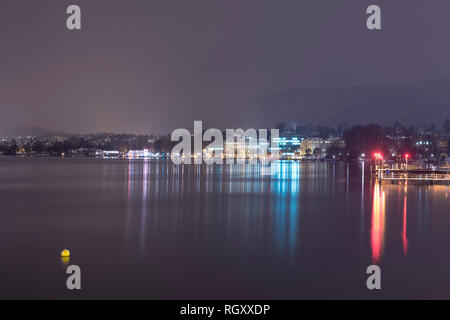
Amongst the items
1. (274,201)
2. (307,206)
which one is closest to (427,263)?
(307,206)

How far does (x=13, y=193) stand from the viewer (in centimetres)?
3381

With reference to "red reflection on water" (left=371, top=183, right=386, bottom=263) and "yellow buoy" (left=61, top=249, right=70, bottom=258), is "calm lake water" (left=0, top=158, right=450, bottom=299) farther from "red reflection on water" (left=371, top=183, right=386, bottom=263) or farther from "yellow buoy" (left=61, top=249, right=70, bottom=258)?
"yellow buoy" (left=61, top=249, right=70, bottom=258)

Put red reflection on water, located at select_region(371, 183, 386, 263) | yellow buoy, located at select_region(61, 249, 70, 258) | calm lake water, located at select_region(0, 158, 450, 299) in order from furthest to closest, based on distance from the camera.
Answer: red reflection on water, located at select_region(371, 183, 386, 263) < yellow buoy, located at select_region(61, 249, 70, 258) < calm lake water, located at select_region(0, 158, 450, 299)

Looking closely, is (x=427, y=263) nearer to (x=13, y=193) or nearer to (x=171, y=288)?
(x=171, y=288)

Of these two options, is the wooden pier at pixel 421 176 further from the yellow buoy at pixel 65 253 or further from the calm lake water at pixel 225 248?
the yellow buoy at pixel 65 253

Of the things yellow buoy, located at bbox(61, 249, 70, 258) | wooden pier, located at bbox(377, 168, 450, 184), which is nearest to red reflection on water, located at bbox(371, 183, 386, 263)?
yellow buoy, located at bbox(61, 249, 70, 258)

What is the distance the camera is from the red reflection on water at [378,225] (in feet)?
49.6

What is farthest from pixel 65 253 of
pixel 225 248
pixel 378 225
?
pixel 378 225

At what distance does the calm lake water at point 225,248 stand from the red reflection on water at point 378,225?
0.05 m

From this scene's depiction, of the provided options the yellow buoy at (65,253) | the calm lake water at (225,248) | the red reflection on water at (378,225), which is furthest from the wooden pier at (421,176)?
the yellow buoy at (65,253)

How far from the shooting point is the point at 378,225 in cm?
2016

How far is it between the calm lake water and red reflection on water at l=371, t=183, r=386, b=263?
5 cm

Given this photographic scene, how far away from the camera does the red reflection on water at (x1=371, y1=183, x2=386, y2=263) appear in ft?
49.6
